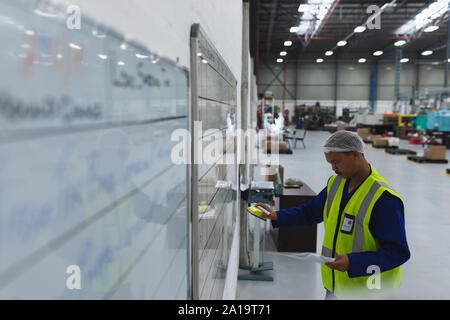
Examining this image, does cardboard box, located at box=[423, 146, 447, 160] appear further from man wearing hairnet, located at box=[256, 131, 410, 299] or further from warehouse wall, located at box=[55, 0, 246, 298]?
warehouse wall, located at box=[55, 0, 246, 298]

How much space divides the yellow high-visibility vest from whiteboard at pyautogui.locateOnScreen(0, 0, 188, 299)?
1403 millimetres

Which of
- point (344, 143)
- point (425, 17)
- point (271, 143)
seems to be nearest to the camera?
point (344, 143)

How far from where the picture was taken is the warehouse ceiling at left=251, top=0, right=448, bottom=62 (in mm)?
17391

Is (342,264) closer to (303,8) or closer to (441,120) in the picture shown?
(441,120)

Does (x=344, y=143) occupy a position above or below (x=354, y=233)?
above

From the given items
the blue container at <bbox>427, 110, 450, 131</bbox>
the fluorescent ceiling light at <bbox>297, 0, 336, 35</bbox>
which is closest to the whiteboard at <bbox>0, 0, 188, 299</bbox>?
the fluorescent ceiling light at <bbox>297, 0, 336, 35</bbox>

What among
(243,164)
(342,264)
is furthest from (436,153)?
(342,264)

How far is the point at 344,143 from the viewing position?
6.78ft

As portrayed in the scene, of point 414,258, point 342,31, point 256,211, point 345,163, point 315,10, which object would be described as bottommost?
point 414,258

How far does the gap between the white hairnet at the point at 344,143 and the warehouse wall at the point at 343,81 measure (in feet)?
98.4

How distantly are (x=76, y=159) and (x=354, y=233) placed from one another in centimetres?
179
